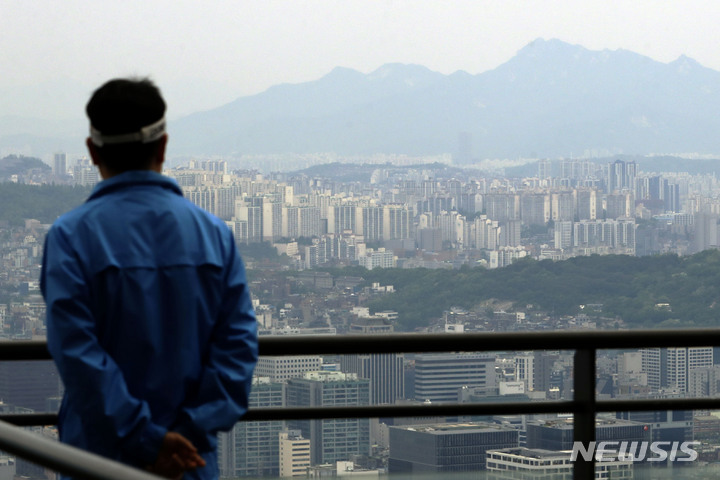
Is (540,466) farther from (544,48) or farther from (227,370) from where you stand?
(544,48)

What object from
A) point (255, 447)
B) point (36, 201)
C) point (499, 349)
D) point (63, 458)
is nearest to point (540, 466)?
point (499, 349)

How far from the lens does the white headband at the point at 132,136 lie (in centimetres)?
132

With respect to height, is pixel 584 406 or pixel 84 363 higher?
pixel 84 363

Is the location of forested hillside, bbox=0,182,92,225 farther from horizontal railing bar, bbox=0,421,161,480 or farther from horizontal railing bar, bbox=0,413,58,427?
horizontal railing bar, bbox=0,421,161,480

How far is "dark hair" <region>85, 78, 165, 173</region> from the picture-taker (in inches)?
51.6

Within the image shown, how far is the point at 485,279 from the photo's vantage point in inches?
1927

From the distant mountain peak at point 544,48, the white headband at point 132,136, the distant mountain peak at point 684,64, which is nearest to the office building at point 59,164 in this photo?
the white headband at point 132,136

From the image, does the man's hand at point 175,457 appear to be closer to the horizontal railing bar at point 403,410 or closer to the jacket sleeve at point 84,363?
the jacket sleeve at point 84,363

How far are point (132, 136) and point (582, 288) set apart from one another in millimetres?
46987

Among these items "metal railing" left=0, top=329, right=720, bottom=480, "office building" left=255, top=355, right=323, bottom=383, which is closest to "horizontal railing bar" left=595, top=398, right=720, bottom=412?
"metal railing" left=0, top=329, right=720, bottom=480

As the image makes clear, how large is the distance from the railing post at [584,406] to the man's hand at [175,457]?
95 cm

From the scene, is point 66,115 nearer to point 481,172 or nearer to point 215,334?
point 481,172

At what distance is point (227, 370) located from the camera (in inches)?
51.6

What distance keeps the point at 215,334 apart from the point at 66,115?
8010 centimetres
